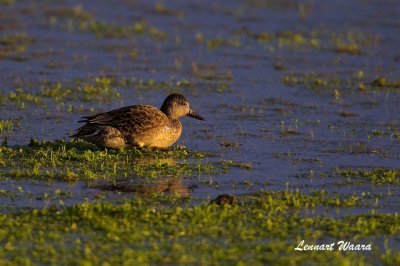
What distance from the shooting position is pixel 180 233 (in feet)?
28.4

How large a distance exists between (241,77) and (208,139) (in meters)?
5.02

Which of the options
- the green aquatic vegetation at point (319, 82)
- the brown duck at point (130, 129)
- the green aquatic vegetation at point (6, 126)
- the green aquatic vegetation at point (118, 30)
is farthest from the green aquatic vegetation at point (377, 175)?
the green aquatic vegetation at point (118, 30)

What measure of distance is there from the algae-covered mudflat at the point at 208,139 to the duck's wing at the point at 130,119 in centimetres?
34

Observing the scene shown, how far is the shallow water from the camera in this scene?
1163cm

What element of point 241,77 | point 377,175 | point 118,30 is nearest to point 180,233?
point 377,175

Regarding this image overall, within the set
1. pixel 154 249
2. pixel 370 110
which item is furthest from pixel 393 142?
pixel 154 249

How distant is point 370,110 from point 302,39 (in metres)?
6.65

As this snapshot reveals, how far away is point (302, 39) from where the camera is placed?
71.8 ft

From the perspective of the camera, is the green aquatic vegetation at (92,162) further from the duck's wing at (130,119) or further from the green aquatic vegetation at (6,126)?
the green aquatic vegetation at (6,126)

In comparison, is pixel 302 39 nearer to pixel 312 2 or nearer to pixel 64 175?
pixel 312 2

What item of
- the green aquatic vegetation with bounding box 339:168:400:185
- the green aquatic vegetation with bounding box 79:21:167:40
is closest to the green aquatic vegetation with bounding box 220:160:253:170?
the green aquatic vegetation with bounding box 339:168:400:185

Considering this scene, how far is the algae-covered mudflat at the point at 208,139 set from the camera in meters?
8.56

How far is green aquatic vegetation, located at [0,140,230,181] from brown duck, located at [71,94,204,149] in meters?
0.12

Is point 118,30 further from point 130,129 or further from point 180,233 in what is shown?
point 180,233
